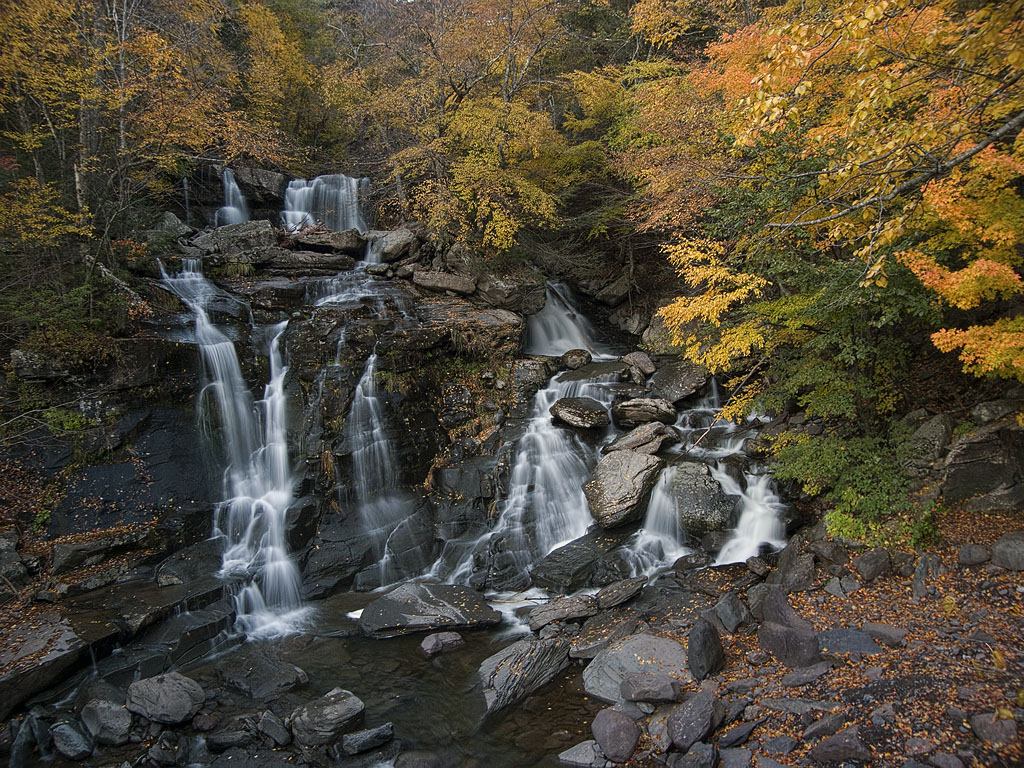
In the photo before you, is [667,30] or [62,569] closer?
[62,569]

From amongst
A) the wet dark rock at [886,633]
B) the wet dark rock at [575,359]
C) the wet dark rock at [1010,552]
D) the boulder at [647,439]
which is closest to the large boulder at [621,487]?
the boulder at [647,439]

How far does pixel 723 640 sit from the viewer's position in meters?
7.16

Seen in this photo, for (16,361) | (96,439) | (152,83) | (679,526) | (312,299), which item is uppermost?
(152,83)

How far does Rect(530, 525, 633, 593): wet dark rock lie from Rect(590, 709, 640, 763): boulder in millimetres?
3567

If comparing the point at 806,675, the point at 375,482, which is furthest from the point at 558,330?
the point at 806,675

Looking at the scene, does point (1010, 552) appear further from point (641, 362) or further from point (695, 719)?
point (641, 362)

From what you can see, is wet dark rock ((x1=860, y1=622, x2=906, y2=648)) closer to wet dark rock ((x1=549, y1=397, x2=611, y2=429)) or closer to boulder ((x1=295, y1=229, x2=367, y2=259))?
wet dark rock ((x1=549, y1=397, x2=611, y2=429))

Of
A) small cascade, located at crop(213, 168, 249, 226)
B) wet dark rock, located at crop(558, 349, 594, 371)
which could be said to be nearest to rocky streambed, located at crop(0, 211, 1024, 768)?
wet dark rock, located at crop(558, 349, 594, 371)

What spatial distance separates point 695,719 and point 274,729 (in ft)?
16.7

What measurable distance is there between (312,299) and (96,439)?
609cm

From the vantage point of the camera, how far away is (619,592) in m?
8.97

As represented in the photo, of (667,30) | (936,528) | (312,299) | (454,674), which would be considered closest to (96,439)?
(312,299)

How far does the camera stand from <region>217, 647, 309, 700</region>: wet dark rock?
7.45 meters

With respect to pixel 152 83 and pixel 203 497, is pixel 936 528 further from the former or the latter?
pixel 152 83
